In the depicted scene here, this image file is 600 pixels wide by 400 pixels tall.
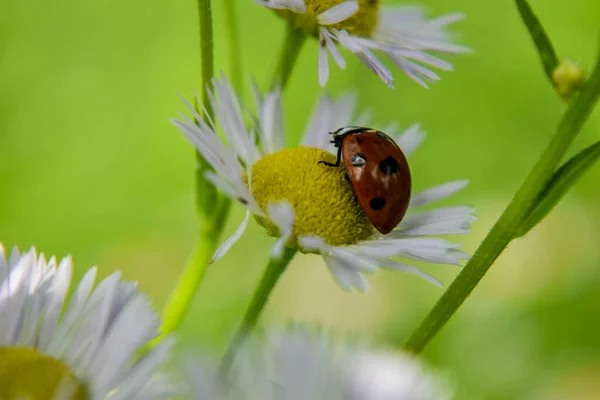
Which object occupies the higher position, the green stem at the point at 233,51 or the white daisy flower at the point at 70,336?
the green stem at the point at 233,51

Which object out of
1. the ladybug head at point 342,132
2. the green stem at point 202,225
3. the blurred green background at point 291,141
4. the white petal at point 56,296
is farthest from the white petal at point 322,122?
the blurred green background at point 291,141

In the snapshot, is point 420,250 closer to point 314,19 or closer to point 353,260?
point 353,260

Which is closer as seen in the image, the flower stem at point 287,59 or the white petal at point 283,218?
the white petal at point 283,218

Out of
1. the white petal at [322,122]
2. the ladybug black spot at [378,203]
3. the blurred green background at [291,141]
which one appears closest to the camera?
the ladybug black spot at [378,203]

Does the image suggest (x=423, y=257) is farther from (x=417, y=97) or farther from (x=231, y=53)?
(x=417, y=97)

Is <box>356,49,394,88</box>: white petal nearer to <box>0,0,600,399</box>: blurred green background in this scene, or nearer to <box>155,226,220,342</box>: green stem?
<box>155,226,220,342</box>: green stem

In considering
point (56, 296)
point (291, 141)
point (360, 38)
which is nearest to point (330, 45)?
point (360, 38)

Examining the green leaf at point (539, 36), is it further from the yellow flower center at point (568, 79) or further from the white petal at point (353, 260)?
the white petal at point (353, 260)

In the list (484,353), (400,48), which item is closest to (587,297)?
(484,353)
